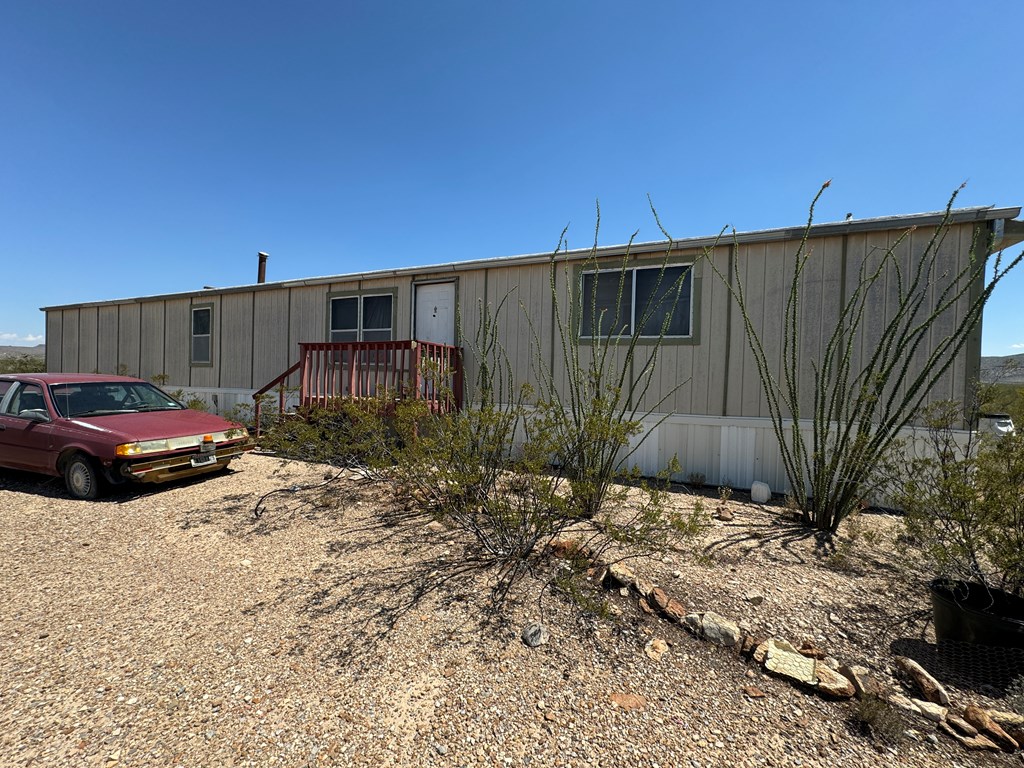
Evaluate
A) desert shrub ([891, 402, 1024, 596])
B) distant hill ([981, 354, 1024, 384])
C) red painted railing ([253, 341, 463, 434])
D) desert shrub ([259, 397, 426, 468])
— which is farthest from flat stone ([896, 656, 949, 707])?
red painted railing ([253, 341, 463, 434])

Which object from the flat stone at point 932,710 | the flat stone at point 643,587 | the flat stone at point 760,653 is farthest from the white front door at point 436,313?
the flat stone at point 932,710

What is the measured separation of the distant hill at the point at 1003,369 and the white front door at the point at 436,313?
6597 millimetres

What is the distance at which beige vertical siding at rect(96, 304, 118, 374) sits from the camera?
1181cm

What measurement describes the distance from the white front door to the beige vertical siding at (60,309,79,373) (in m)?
10.9

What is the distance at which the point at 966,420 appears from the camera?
485 cm

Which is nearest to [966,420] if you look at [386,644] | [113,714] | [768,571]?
[768,571]

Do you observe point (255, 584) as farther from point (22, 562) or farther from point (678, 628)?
point (678, 628)

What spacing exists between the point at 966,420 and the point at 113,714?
23.5 ft

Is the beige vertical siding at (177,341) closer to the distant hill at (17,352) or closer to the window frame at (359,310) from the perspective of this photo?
the window frame at (359,310)

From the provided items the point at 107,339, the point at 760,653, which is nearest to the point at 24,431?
the point at 760,653

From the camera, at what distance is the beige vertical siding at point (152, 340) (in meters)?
11.1

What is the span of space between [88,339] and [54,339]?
175 centimetres

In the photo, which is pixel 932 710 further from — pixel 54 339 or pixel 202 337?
pixel 54 339

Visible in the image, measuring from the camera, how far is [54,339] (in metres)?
12.9
